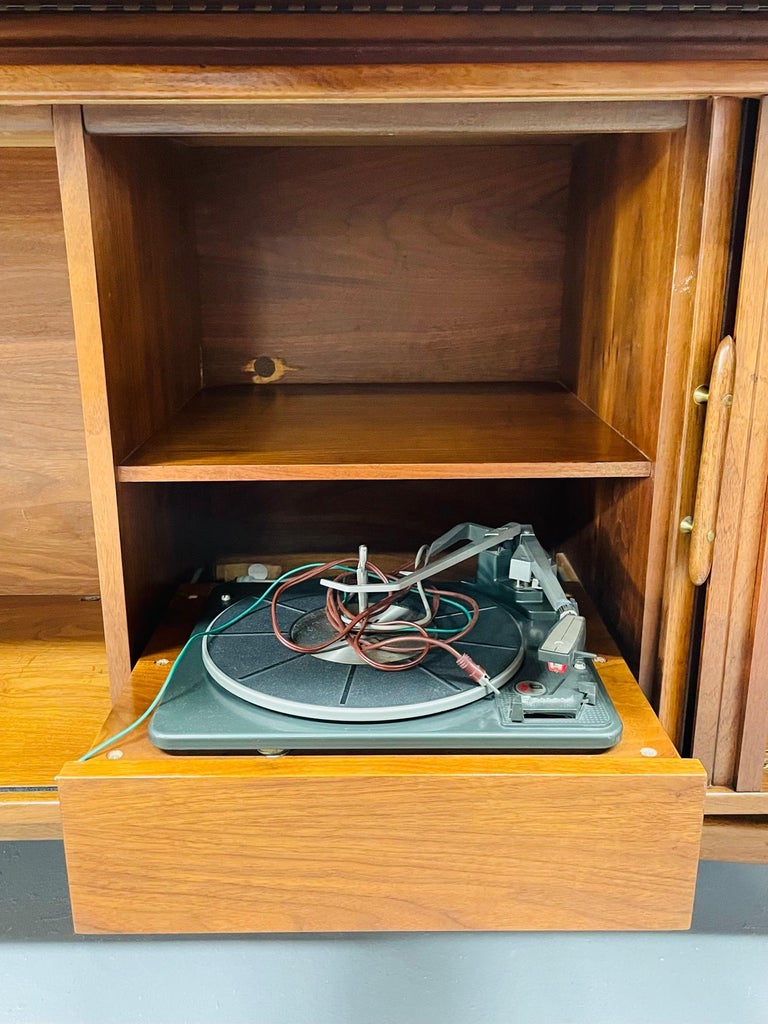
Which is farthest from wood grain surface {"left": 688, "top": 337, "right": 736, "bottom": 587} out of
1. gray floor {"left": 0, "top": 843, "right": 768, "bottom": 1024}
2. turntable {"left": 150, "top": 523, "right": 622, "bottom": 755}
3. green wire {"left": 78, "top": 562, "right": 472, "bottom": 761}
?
gray floor {"left": 0, "top": 843, "right": 768, "bottom": 1024}

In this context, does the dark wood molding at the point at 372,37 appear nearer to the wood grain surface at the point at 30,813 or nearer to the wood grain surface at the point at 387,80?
the wood grain surface at the point at 387,80

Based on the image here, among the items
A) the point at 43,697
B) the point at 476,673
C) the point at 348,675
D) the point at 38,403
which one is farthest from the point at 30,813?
the point at 38,403

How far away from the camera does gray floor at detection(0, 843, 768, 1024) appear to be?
83cm

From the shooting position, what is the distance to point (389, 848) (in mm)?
662

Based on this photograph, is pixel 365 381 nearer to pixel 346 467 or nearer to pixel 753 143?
pixel 346 467

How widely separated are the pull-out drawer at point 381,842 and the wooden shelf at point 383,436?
0.26m

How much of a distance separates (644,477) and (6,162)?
2.67ft

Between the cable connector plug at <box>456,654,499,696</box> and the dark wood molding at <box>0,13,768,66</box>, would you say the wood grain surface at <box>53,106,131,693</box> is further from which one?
the cable connector plug at <box>456,654,499,696</box>

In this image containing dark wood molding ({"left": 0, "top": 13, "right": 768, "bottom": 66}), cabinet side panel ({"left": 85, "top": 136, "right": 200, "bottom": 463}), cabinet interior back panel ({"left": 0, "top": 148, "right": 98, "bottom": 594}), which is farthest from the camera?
cabinet interior back panel ({"left": 0, "top": 148, "right": 98, "bottom": 594})

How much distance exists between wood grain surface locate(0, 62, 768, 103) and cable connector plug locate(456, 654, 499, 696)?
447 mm

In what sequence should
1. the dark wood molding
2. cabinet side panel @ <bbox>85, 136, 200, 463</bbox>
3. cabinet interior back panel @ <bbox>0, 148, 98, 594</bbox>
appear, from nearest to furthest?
the dark wood molding
cabinet side panel @ <bbox>85, 136, 200, 463</bbox>
cabinet interior back panel @ <bbox>0, 148, 98, 594</bbox>

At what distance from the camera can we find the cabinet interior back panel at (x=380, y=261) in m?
1.09

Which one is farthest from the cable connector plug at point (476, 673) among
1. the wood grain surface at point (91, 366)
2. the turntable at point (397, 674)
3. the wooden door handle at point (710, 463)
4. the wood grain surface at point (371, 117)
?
the wood grain surface at point (371, 117)

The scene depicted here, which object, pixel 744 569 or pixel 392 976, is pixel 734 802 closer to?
pixel 744 569
